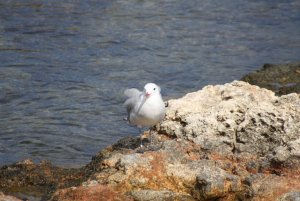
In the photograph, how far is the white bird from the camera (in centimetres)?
644

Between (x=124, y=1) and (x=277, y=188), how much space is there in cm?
1063

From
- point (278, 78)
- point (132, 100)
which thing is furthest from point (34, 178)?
point (278, 78)

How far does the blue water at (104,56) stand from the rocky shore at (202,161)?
1603 millimetres

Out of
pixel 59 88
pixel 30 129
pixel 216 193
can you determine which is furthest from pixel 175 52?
pixel 216 193

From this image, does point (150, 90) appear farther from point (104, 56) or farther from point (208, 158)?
point (104, 56)

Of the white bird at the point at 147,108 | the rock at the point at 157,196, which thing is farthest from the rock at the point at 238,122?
the rock at the point at 157,196

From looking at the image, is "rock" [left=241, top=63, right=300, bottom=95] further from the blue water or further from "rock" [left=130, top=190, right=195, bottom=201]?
"rock" [left=130, top=190, right=195, bottom=201]

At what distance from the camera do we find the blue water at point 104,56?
9.52 m

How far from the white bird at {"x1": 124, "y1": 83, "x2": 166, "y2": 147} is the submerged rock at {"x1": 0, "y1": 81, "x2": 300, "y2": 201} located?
164 millimetres

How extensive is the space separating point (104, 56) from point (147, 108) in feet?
20.5

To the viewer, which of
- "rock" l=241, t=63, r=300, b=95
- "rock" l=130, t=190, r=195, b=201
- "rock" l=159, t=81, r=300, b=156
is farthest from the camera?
A: "rock" l=241, t=63, r=300, b=95

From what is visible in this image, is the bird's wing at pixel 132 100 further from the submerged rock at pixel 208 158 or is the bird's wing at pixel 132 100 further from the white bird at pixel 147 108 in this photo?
the submerged rock at pixel 208 158

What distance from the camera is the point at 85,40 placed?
1342cm

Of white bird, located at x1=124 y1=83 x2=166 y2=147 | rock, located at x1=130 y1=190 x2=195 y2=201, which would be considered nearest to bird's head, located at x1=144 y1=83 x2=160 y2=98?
white bird, located at x1=124 y1=83 x2=166 y2=147
